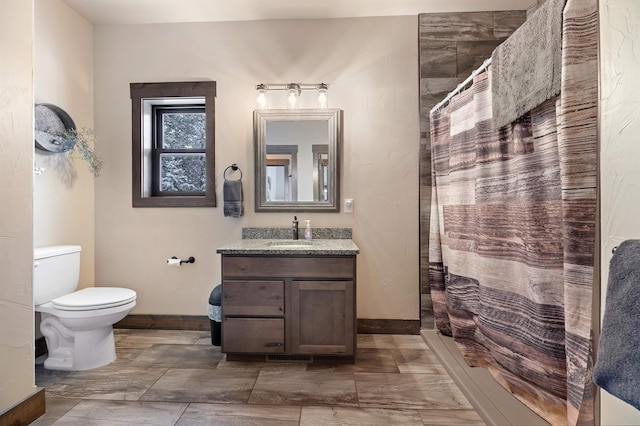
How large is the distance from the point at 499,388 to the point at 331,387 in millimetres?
916

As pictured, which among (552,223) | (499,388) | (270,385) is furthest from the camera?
(270,385)

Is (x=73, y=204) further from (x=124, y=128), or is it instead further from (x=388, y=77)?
(x=388, y=77)

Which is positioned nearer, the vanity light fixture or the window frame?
the vanity light fixture

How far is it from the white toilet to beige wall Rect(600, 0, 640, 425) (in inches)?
98.2

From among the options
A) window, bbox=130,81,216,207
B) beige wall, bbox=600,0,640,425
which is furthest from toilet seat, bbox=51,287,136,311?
beige wall, bbox=600,0,640,425

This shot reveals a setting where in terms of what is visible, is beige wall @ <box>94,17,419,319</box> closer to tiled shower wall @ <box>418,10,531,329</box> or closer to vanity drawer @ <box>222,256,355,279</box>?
tiled shower wall @ <box>418,10,531,329</box>

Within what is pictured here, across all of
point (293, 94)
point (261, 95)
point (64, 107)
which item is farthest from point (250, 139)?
point (64, 107)

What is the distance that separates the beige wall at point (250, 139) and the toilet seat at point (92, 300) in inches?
21.5

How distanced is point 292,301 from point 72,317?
1.33 m

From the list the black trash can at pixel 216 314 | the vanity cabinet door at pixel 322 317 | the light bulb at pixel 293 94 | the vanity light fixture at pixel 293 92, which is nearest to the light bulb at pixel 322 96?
the vanity light fixture at pixel 293 92

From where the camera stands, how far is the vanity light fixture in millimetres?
2496

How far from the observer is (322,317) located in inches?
78.9

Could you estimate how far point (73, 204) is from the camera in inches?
96.3

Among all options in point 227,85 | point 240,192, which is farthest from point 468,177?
point 227,85
